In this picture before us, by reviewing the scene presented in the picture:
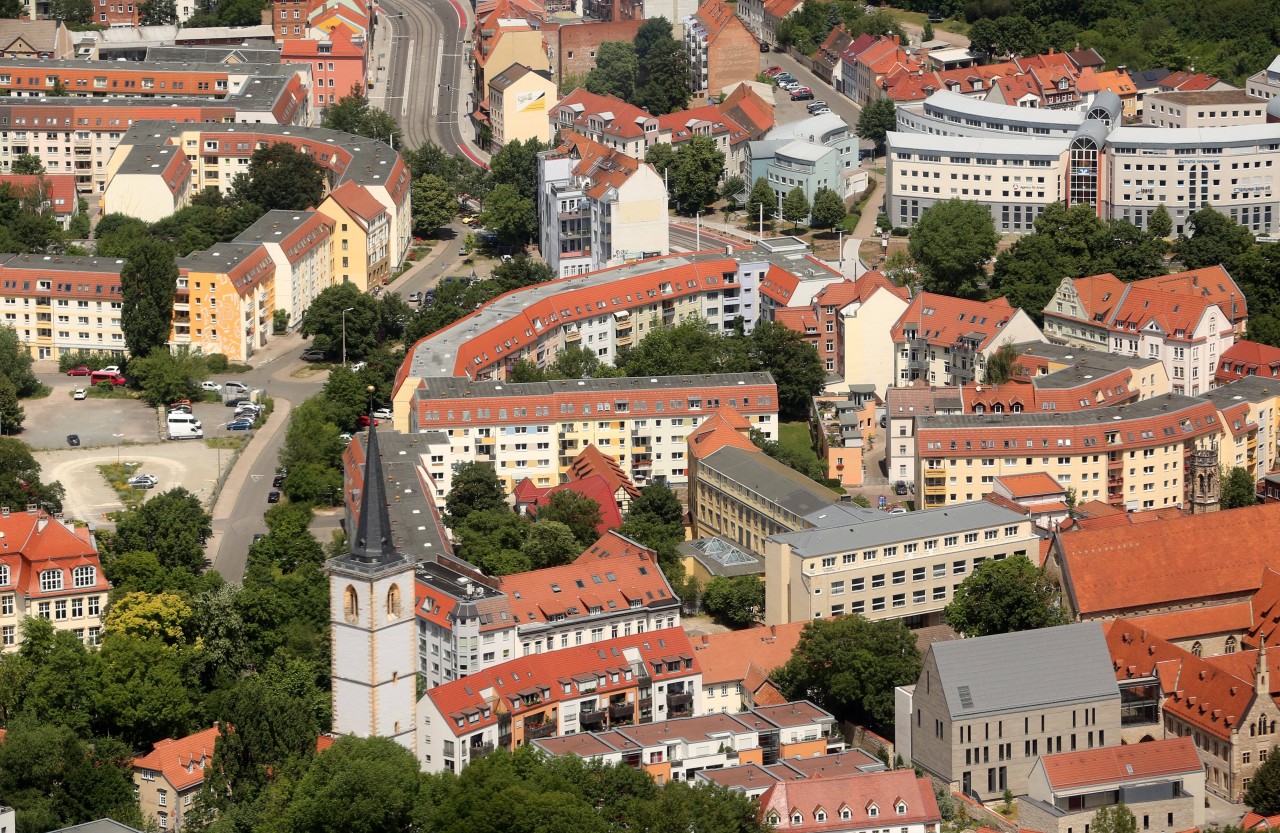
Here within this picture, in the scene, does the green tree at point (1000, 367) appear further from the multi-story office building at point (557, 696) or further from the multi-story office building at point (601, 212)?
the multi-story office building at point (557, 696)

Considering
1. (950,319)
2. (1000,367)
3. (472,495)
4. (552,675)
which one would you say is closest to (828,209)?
(950,319)

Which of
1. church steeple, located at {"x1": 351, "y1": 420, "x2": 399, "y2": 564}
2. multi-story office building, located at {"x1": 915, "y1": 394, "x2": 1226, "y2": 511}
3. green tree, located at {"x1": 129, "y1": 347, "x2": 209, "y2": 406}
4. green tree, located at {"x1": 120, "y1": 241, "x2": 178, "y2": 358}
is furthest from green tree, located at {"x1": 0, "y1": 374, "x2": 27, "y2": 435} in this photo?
church steeple, located at {"x1": 351, "y1": 420, "x2": 399, "y2": 564}

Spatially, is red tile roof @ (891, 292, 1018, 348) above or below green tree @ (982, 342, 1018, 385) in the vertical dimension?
above

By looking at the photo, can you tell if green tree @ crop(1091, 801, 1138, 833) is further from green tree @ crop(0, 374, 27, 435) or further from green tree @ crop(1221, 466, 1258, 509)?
green tree @ crop(0, 374, 27, 435)

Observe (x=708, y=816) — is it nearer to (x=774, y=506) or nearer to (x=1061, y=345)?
(x=774, y=506)

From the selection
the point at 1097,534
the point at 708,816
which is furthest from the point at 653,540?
the point at 708,816

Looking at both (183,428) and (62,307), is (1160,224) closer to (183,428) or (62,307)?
(183,428)

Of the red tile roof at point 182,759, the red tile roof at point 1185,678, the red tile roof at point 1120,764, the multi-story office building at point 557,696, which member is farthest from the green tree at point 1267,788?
the red tile roof at point 182,759
